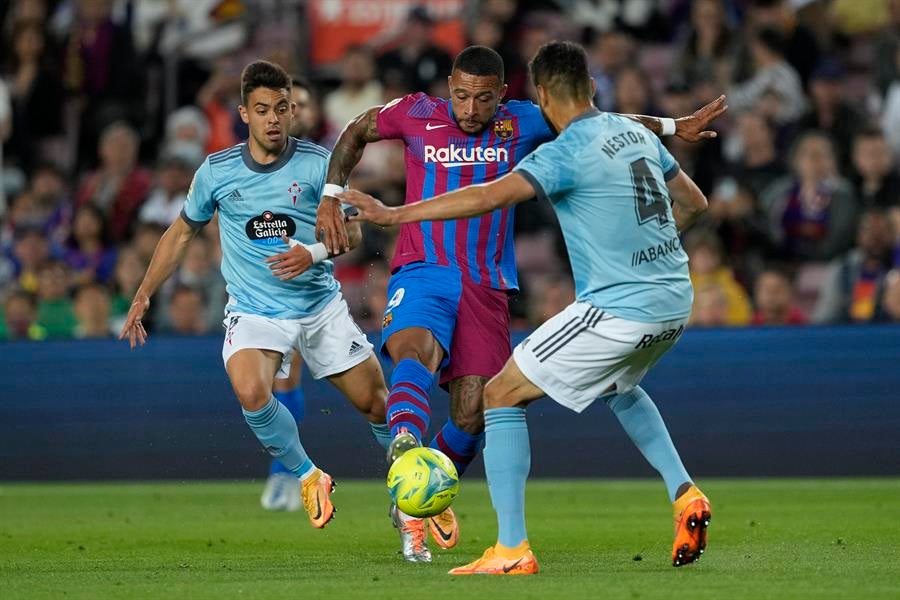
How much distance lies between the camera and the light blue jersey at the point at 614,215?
23.8ft

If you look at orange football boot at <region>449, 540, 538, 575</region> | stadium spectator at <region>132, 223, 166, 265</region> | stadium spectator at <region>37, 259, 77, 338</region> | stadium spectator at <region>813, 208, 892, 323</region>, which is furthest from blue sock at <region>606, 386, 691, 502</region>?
stadium spectator at <region>37, 259, 77, 338</region>

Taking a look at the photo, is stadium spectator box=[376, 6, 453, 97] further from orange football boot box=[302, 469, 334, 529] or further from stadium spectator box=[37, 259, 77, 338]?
orange football boot box=[302, 469, 334, 529]

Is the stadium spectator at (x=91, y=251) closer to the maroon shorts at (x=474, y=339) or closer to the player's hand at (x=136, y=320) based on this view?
the player's hand at (x=136, y=320)

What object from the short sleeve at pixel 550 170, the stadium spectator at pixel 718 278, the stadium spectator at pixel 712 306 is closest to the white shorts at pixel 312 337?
the short sleeve at pixel 550 170

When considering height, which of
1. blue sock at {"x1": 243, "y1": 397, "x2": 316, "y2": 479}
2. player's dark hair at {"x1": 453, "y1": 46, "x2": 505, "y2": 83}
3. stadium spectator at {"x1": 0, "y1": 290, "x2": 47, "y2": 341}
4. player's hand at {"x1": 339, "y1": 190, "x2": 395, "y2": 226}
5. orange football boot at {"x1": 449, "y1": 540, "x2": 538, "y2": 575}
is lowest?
stadium spectator at {"x1": 0, "y1": 290, "x2": 47, "y2": 341}

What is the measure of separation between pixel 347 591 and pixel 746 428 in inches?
284

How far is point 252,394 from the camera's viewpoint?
29.2 ft

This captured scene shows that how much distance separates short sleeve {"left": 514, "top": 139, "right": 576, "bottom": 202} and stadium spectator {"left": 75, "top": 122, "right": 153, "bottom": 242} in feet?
34.7

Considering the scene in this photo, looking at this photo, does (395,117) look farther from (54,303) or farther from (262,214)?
(54,303)

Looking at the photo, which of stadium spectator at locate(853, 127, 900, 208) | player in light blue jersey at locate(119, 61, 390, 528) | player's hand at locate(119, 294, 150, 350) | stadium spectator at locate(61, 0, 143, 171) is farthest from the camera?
stadium spectator at locate(61, 0, 143, 171)

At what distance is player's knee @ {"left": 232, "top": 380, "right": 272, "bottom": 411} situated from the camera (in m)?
8.91

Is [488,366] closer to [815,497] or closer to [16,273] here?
[815,497]

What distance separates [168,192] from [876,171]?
23.4 feet

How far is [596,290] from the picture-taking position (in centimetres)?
740
